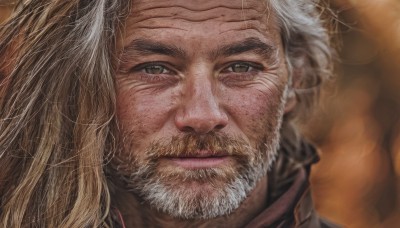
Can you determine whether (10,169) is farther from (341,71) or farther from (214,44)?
(341,71)

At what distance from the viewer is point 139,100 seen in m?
2.83

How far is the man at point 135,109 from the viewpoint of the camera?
109 inches

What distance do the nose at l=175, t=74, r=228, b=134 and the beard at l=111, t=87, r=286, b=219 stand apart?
0.05 metres

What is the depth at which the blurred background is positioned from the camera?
213 inches

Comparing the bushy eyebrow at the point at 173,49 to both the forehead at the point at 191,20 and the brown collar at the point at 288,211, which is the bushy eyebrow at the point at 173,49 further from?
the brown collar at the point at 288,211

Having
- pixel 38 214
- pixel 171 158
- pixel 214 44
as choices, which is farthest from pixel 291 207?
pixel 38 214

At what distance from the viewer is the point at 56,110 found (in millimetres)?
2877

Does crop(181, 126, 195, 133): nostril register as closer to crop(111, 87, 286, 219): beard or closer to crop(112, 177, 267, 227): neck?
crop(111, 87, 286, 219): beard

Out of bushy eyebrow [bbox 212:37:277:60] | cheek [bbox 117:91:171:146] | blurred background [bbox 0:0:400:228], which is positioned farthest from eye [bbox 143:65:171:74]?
blurred background [bbox 0:0:400:228]

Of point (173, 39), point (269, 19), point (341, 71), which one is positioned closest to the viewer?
point (173, 39)

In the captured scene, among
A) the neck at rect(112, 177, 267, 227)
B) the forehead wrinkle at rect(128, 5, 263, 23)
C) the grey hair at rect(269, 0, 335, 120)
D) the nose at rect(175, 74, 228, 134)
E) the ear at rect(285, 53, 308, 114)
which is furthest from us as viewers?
the ear at rect(285, 53, 308, 114)

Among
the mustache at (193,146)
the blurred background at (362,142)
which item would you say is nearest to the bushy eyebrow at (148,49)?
the mustache at (193,146)

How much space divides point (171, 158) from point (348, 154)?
297 centimetres

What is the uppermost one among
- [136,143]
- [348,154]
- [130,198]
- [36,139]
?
[36,139]
